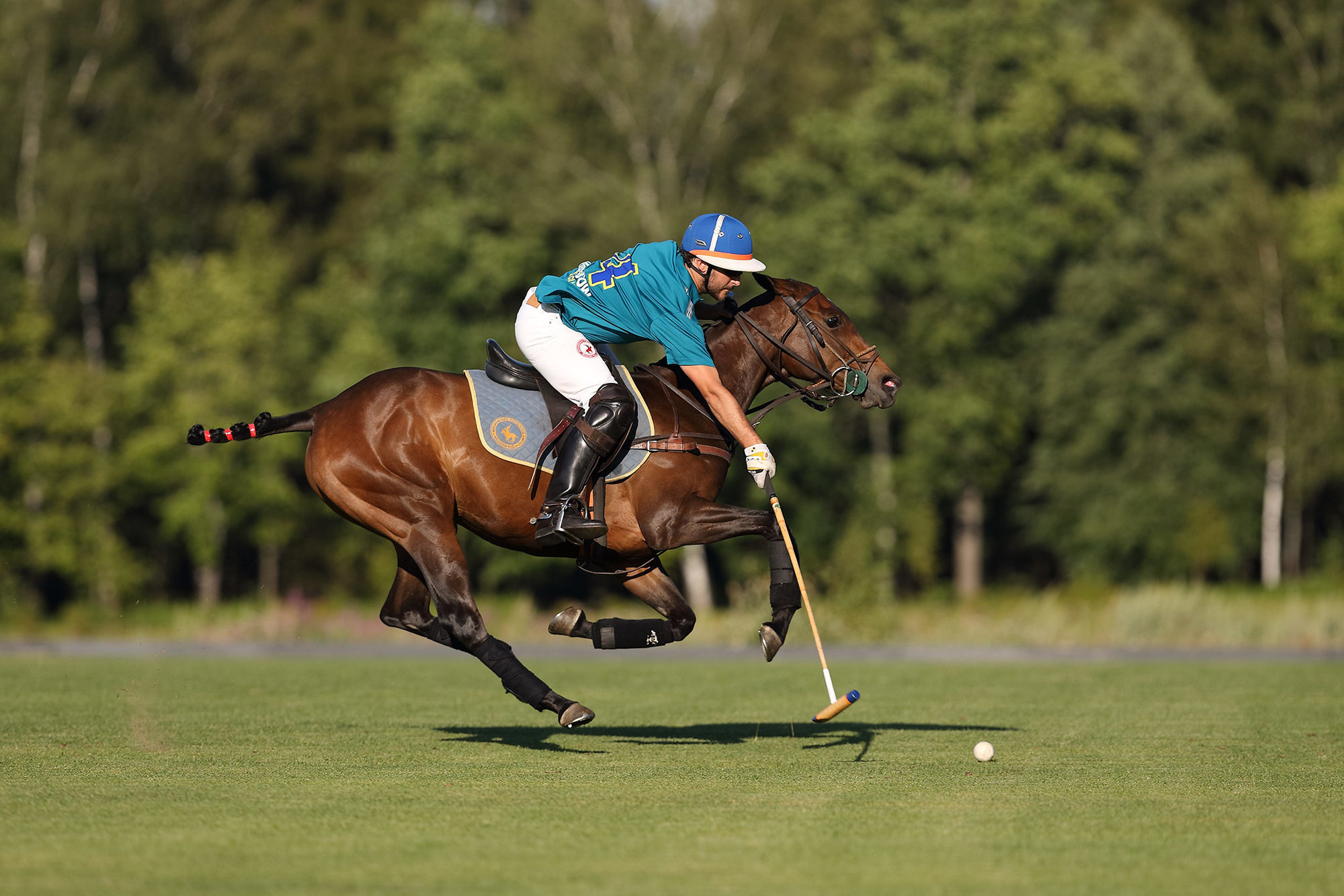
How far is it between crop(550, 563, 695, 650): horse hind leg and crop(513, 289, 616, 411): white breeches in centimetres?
111

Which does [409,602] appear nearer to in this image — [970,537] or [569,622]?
[569,622]

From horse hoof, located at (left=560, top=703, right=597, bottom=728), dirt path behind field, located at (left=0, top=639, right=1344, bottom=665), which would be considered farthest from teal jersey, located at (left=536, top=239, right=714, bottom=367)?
dirt path behind field, located at (left=0, top=639, right=1344, bottom=665)

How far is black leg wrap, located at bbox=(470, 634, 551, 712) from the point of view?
9.01 metres

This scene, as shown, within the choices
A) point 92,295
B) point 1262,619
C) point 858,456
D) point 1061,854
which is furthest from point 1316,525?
point 1061,854

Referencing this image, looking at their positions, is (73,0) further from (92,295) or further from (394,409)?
(394,409)

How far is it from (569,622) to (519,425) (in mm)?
1124

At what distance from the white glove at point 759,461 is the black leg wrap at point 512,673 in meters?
1.61

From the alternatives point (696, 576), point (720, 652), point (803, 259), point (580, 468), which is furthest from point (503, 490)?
point (696, 576)

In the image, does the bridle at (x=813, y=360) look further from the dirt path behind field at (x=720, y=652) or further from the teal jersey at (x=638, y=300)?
the dirt path behind field at (x=720, y=652)

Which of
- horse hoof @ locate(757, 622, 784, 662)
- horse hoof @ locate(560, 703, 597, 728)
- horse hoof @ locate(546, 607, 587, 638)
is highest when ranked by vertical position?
horse hoof @ locate(546, 607, 587, 638)

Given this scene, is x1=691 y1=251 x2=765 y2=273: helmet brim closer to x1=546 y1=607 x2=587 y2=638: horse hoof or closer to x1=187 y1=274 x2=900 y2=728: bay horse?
x1=187 y1=274 x2=900 y2=728: bay horse

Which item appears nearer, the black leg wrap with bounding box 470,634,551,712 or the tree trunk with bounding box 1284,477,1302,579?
the black leg wrap with bounding box 470,634,551,712

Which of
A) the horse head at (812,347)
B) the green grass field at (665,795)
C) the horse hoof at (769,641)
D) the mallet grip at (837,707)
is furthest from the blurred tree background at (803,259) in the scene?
the mallet grip at (837,707)

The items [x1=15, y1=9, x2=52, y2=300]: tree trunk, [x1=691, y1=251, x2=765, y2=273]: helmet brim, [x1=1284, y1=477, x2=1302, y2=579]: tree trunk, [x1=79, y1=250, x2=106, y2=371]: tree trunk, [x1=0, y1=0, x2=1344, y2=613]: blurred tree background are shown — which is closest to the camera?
[x1=691, y1=251, x2=765, y2=273]: helmet brim
